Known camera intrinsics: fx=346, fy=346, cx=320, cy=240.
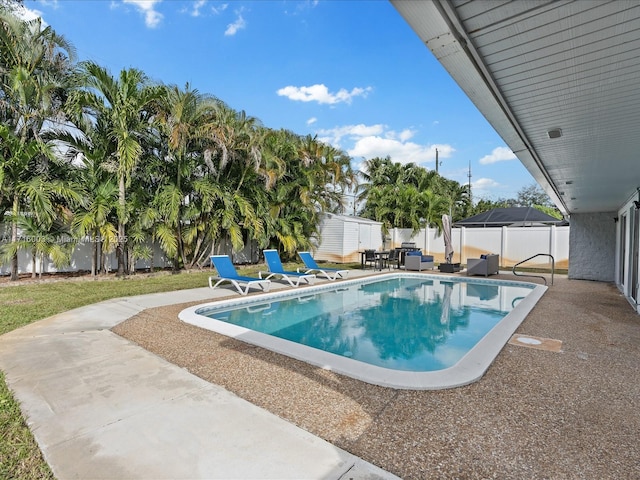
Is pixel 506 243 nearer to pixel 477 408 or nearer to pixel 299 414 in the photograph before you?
pixel 477 408

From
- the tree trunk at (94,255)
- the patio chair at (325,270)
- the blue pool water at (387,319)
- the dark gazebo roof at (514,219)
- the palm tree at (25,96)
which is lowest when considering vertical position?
the blue pool water at (387,319)

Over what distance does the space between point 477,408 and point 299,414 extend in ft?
5.14

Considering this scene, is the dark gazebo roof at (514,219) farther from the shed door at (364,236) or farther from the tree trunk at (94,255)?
the tree trunk at (94,255)

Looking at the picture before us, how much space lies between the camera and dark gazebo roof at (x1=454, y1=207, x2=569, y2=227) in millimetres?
20047

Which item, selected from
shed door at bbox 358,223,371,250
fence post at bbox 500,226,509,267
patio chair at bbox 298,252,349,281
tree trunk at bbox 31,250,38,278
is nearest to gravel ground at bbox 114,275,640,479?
patio chair at bbox 298,252,349,281

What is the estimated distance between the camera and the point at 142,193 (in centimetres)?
1145

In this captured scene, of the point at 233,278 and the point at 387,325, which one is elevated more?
the point at 233,278

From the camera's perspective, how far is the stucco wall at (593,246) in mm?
12570

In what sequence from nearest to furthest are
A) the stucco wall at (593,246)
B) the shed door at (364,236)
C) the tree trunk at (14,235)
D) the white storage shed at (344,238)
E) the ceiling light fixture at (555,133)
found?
the ceiling light fixture at (555,133)
the tree trunk at (14,235)
the stucco wall at (593,246)
the white storage shed at (344,238)
the shed door at (364,236)

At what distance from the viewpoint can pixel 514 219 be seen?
68.4 ft

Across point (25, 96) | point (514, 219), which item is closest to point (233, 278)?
point (25, 96)

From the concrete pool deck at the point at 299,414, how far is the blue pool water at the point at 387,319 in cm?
147

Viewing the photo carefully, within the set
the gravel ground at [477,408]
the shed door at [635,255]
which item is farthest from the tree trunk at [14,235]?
the shed door at [635,255]

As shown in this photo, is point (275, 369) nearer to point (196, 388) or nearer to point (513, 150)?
point (196, 388)
